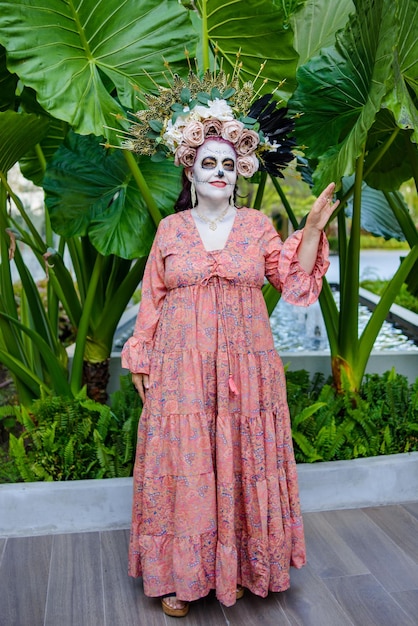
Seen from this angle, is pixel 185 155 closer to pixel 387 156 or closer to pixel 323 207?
pixel 323 207

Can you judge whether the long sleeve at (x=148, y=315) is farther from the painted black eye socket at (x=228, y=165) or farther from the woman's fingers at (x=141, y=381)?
the painted black eye socket at (x=228, y=165)

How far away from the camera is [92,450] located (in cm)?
250

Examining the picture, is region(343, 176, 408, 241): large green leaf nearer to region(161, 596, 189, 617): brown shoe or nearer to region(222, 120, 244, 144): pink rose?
region(222, 120, 244, 144): pink rose

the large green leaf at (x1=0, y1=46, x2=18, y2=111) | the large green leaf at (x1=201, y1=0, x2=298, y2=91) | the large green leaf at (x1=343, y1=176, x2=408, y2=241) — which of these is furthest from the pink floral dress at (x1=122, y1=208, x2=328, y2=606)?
the large green leaf at (x1=343, y1=176, x2=408, y2=241)

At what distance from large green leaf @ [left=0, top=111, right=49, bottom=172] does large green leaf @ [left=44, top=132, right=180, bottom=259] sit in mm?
244

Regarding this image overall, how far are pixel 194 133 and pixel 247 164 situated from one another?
177 millimetres

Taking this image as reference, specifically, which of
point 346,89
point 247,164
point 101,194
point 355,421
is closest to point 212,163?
point 247,164

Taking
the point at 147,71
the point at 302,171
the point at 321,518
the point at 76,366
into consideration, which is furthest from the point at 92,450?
the point at 302,171

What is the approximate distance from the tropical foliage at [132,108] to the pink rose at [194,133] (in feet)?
1.07

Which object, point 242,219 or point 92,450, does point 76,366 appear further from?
point 242,219

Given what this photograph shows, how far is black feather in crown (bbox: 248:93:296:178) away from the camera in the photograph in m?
1.91

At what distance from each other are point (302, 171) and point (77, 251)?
3.52 feet

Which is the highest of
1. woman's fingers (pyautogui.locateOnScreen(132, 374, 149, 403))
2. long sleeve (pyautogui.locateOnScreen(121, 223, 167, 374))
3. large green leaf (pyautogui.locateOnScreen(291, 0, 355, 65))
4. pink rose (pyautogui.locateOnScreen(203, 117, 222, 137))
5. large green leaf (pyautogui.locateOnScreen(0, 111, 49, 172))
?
large green leaf (pyautogui.locateOnScreen(291, 0, 355, 65))

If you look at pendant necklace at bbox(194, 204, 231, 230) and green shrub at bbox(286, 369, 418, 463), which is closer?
pendant necklace at bbox(194, 204, 231, 230)
